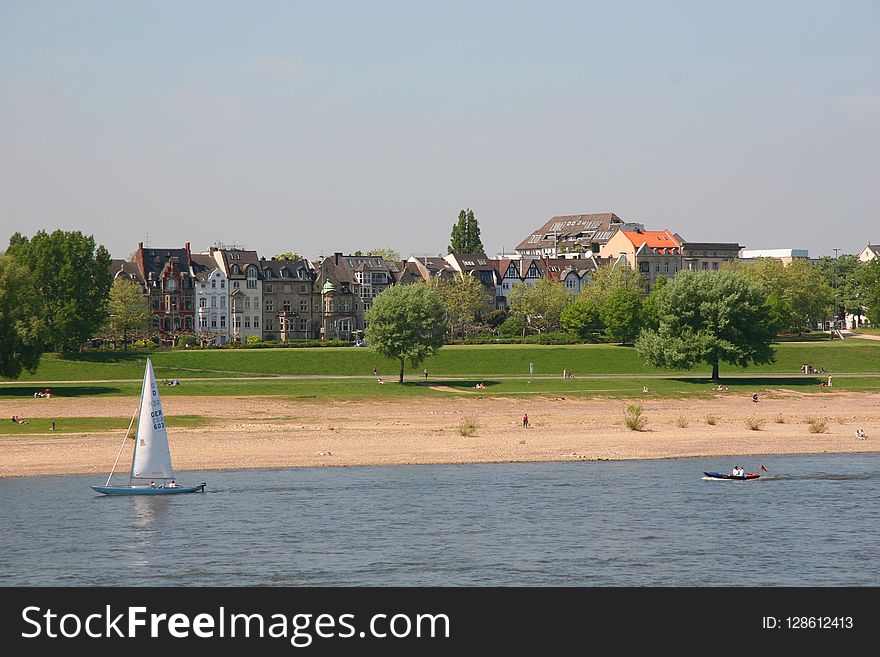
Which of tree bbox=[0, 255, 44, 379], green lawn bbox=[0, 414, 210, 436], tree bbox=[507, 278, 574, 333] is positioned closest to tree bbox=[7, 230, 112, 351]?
tree bbox=[0, 255, 44, 379]

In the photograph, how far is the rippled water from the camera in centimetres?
4331

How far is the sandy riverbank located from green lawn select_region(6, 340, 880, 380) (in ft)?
90.5

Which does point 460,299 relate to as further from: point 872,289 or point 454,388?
point 454,388

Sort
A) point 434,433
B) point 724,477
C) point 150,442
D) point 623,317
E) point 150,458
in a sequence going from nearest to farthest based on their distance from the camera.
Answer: point 150,442 → point 150,458 → point 724,477 → point 434,433 → point 623,317

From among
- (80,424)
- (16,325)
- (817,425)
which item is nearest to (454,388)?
(817,425)

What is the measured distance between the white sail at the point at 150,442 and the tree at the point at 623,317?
4017 inches

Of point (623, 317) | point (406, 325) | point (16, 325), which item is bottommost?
point (406, 325)

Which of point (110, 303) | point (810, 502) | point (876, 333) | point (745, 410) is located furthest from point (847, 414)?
point (110, 303)

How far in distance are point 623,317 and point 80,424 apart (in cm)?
8805

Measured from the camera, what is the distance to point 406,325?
11669 cm

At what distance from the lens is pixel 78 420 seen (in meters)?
84.0

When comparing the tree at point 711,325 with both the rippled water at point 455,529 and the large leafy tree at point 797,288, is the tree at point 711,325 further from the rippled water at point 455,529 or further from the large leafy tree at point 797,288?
the large leafy tree at point 797,288

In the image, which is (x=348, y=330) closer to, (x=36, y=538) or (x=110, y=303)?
(x=110, y=303)
